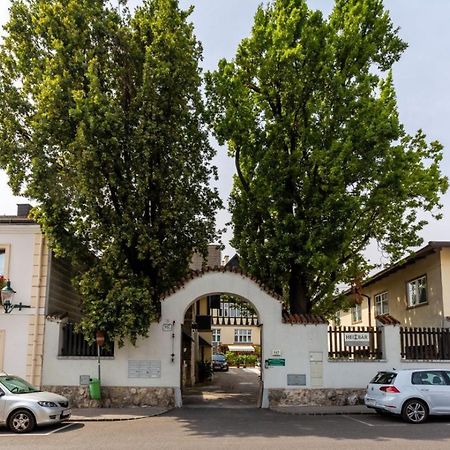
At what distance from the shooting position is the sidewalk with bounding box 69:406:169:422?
50.0 feet

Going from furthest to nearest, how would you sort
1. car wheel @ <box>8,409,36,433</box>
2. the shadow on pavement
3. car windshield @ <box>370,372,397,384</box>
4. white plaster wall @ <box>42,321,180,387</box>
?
white plaster wall @ <box>42,321,180,387</box>
car windshield @ <box>370,372,397,384</box>
car wheel @ <box>8,409,36,433</box>
the shadow on pavement

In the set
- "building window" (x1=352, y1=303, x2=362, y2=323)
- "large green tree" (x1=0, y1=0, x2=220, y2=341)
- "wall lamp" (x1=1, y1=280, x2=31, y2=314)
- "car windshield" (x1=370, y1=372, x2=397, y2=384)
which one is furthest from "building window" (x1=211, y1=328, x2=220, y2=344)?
"car windshield" (x1=370, y1=372, x2=397, y2=384)

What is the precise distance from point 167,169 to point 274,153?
421 centimetres

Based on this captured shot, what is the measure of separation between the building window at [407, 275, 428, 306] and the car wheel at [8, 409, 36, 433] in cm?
1669

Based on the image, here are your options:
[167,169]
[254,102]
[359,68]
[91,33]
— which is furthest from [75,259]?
[359,68]

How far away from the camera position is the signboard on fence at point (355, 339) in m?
19.2

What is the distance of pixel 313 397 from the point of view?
59.9 ft

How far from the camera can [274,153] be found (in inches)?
805

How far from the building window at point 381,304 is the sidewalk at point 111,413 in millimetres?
15615

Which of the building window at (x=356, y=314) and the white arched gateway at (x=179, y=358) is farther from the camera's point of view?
the building window at (x=356, y=314)

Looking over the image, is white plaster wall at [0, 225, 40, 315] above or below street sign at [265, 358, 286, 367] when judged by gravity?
above

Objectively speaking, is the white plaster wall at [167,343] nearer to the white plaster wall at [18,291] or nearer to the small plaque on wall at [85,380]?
the small plaque on wall at [85,380]

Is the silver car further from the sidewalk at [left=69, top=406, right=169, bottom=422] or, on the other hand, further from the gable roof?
the gable roof

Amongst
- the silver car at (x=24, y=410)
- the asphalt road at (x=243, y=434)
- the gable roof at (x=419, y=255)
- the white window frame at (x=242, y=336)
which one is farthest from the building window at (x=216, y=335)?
the silver car at (x=24, y=410)
